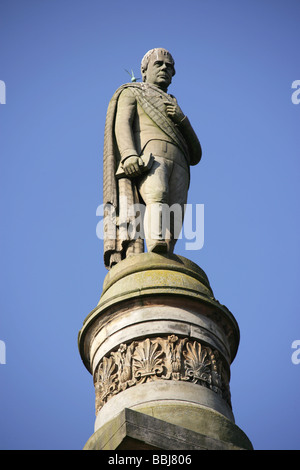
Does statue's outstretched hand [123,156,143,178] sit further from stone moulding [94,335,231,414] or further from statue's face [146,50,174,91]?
stone moulding [94,335,231,414]

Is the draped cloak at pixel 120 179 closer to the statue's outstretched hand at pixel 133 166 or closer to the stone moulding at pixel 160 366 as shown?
the statue's outstretched hand at pixel 133 166

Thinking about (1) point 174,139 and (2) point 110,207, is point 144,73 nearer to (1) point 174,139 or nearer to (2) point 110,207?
(1) point 174,139

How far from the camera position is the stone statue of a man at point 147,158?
12141 mm

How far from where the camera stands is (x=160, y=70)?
1420 cm

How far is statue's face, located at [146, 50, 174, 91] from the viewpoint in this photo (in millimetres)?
14156

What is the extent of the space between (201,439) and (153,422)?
1.74 ft

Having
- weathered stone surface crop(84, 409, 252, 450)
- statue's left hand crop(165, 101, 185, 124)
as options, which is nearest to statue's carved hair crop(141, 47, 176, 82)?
statue's left hand crop(165, 101, 185, 124)

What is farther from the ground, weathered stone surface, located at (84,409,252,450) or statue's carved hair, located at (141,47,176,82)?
statue's carved hair, located at (141,47,176,82)

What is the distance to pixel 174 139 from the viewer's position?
43.2 feet

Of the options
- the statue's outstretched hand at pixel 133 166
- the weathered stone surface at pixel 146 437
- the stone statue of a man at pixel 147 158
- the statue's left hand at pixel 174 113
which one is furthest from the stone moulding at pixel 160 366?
the statue's left hand at pixel 174 113

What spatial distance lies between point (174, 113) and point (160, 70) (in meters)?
1.13

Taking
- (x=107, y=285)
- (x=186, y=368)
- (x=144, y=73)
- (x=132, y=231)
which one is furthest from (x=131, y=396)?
(x=144, y=73)

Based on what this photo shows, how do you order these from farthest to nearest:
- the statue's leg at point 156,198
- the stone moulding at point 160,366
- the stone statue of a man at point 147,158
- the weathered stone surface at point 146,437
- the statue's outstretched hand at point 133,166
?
the statue's outstretched hand at point 133,166
the stone statue of a man at point 147,158
the statue's leg at point 156,198
the stone moulding at point 160,366
the weathered stone surface at point 146,437

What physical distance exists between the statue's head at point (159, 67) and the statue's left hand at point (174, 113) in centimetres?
76
